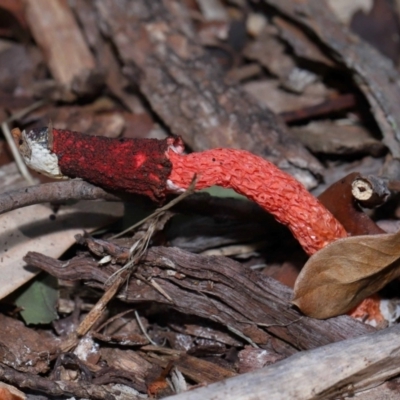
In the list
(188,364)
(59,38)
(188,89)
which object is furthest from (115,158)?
(59,38)

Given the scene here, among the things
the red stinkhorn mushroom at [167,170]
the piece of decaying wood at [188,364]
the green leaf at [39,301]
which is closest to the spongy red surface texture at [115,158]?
the red stinkhorn mushroom at [167,170]

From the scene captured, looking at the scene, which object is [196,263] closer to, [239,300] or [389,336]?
[239,300]

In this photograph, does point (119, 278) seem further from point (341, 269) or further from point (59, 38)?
point (59, 38)

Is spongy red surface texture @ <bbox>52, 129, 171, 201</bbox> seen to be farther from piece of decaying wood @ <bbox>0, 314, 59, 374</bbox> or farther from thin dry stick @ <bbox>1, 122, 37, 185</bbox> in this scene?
thin dry stick @ <bbox>1, 122, 37, 185</bbox>

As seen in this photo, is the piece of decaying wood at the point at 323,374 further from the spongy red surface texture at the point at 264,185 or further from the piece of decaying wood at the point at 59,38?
the piece of decaying wood at the point at 59,38

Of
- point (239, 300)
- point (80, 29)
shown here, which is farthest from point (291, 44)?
point (239, 300)
